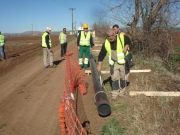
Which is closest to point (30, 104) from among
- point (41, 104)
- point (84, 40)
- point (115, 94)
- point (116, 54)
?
point (41, 104)

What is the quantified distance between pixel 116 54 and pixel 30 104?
262 centimetres

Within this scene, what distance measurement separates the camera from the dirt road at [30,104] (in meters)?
4.51

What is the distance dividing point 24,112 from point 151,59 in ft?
27.7

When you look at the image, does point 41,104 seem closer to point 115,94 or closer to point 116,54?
point 115,94

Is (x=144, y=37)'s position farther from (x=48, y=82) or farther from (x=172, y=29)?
(x=48, y=82)

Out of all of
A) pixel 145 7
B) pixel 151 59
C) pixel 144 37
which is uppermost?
pixel 145 7

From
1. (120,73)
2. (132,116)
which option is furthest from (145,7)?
(132,116)

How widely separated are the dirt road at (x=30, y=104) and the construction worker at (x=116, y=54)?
5.42 feet

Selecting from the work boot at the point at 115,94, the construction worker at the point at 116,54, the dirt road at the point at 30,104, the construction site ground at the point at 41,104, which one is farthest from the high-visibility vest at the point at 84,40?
the work boot at the point at 115,94

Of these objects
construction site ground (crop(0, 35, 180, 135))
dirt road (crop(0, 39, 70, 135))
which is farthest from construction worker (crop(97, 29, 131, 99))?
dirt road (crop(0, 39, 70, 135))

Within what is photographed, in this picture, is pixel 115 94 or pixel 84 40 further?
pixel 84 40

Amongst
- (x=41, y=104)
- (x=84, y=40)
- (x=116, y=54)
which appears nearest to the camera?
(x=116, y=54)

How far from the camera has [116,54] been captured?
5648mm

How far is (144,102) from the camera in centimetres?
552
